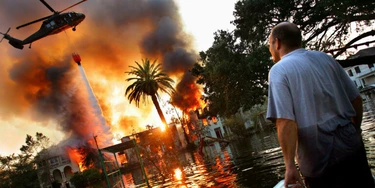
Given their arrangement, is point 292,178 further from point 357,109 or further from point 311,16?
point 311,16

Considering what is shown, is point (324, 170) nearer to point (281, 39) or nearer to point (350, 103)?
point (350, 103)

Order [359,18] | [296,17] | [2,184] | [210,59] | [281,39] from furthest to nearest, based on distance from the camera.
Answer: [2,184], [210,59], [296,17], [359,18], [281,39]

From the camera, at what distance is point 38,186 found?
160 feet

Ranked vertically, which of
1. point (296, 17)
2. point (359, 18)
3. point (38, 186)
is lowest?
point (38, 186)

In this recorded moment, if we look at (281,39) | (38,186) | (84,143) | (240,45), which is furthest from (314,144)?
(84,143)

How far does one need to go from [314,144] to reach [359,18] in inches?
592

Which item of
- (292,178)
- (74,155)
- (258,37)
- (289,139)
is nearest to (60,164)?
(74,155)

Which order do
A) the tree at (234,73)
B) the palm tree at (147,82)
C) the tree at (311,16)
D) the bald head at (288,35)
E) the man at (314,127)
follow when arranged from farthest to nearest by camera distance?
the palm tree at (147,82) → the tree at (234,73) → the tree at (311,16) → the bald head at (288,35) → the man at (314,127)

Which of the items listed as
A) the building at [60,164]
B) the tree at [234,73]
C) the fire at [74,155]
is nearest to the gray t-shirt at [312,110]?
the tree at [234,73]

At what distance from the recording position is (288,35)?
8.70 ft

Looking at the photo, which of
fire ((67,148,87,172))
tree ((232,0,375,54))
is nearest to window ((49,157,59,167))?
fire ((67,148,87,172))

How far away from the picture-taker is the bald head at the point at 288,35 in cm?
264

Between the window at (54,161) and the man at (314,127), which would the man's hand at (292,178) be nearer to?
the man at (314,127)

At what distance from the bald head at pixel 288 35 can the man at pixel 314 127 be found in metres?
0.24
